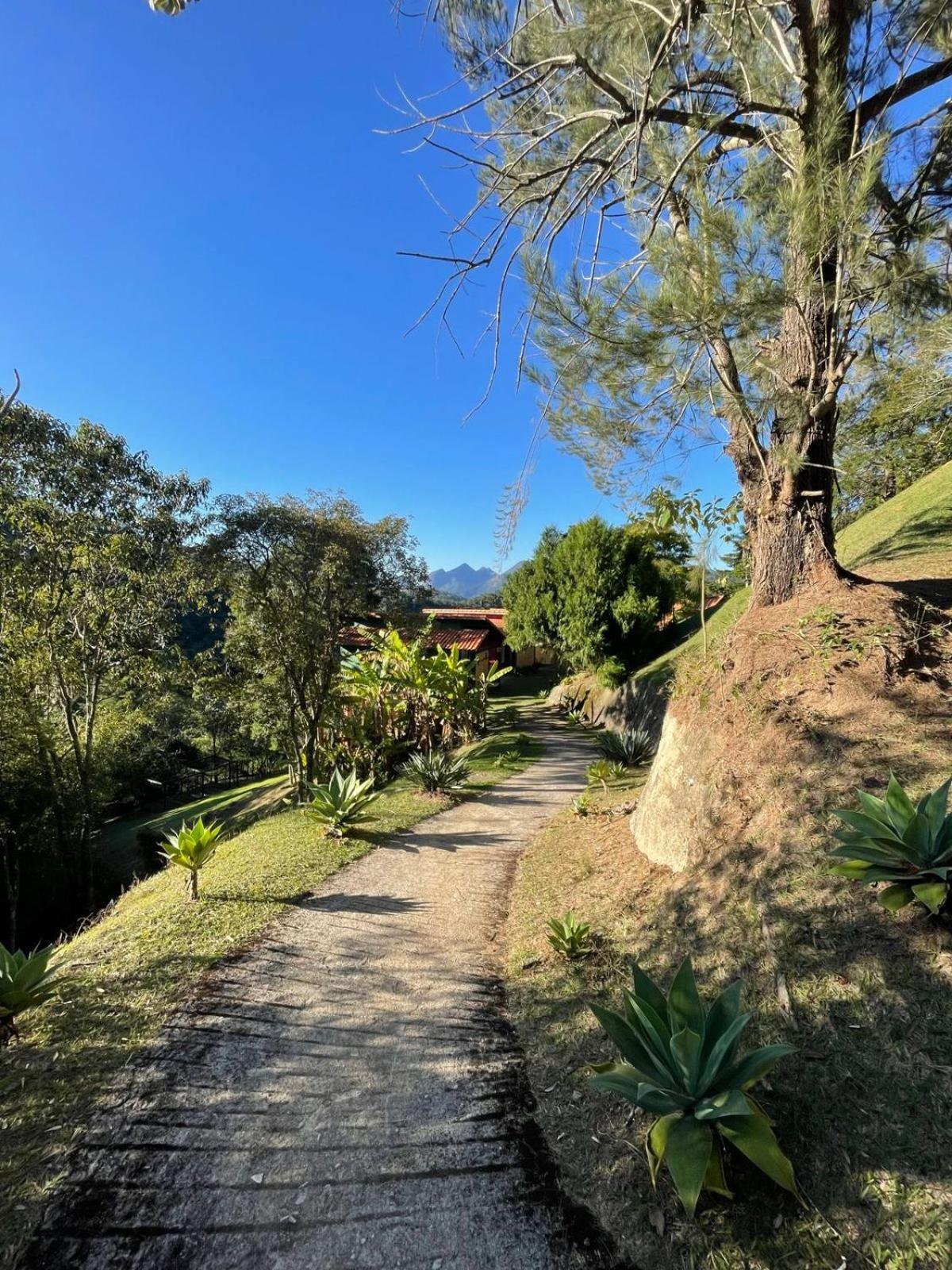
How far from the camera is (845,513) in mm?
20109

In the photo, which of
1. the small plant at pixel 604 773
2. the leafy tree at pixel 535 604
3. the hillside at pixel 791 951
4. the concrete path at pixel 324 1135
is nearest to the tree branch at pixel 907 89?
the hillside at pixel 791 951

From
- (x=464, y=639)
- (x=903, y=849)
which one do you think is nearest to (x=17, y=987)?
(x=903, y=849)

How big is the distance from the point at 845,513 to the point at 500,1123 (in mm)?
23613

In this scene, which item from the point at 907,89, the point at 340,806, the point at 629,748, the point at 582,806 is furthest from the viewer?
the point at 629,748

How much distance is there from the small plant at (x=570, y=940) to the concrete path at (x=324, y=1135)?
0.47 meters

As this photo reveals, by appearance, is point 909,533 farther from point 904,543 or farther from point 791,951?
point 791,951

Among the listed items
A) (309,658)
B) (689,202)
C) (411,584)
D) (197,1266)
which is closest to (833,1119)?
(197,1266)

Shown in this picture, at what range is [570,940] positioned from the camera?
343 cm

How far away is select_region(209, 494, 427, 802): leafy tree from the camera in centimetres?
927

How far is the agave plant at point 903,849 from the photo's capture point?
223 centimetres

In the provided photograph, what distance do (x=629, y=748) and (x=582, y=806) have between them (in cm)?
234

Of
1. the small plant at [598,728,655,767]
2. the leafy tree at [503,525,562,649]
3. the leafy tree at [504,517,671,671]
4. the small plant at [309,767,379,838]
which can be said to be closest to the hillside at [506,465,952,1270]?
the small plant at [309,767,379,838]

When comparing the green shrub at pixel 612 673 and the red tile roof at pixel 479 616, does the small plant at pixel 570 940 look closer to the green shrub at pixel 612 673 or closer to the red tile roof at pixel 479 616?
the green shrub at pixel 612 673

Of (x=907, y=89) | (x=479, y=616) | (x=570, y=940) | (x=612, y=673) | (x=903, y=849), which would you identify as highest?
(x=907, y=89)
